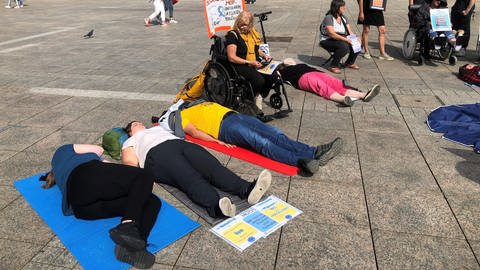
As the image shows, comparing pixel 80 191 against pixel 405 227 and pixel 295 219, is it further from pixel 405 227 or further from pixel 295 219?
pixel 405 227

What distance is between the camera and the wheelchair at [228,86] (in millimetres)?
5418

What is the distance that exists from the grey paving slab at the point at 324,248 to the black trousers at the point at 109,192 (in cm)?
109

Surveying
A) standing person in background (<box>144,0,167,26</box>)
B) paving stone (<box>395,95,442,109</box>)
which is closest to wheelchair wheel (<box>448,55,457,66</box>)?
paving stone (<box>395,95,442,109</box>)

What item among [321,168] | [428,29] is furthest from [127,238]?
[428,29]

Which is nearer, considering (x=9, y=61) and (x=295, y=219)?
(x=295, y=219)

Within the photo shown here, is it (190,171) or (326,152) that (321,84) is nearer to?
(326,152)

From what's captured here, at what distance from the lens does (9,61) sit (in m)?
9.20

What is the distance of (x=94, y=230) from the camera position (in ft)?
10.1

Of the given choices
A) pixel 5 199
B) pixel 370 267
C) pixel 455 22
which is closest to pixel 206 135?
pixel 5 199

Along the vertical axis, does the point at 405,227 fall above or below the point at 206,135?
below

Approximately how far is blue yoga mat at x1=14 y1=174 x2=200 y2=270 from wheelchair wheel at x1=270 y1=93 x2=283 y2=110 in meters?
2.82

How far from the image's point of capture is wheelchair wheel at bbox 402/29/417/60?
869 cm

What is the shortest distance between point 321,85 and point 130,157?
148 inches

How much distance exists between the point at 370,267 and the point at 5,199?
323 centimetres
